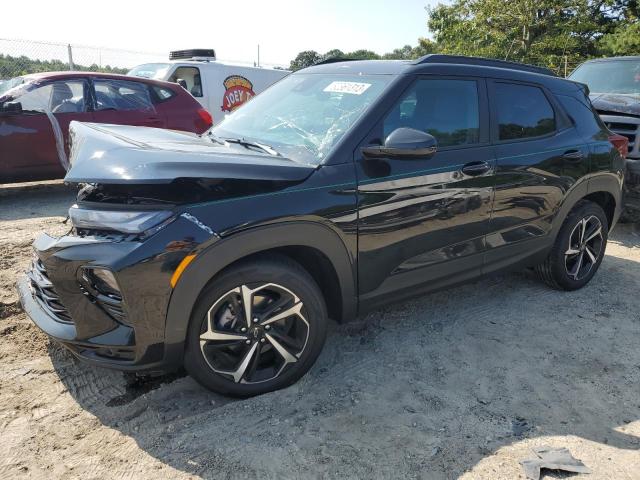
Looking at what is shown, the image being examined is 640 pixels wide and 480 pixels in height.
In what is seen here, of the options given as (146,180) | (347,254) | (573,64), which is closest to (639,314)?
(347,254)

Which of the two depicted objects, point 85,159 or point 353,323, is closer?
point 85,159

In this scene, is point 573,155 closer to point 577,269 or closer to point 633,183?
point 577,269

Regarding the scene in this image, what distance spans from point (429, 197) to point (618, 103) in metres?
4.35

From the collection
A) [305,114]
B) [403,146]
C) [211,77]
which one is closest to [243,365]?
[403,146]

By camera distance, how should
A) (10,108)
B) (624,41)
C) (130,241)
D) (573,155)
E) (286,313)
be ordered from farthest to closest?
(624,41), (10,108), (573,155), (286,313), (130,241)

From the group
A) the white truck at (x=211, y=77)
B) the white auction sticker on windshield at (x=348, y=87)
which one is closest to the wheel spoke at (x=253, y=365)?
the white auction sticker on windshield at (x=348, y=87)

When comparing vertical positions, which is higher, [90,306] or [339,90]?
[339,90]

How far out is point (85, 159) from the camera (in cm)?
254

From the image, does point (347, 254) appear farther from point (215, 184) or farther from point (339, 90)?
point (339, 90)

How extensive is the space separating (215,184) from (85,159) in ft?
2.31

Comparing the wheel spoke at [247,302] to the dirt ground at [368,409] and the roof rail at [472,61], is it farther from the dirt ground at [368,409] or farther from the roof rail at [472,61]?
the roof rail at [472,61]

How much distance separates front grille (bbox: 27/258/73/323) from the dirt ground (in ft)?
1.00

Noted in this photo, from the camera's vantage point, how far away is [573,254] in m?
4.29

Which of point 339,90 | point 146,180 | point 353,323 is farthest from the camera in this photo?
point 353,323
